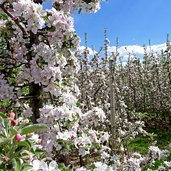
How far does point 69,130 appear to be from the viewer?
3.63 m

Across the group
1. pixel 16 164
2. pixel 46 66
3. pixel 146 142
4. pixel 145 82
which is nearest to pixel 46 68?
pixel 46 66

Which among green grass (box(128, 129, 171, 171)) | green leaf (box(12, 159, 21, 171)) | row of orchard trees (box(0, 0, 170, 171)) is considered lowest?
green grass (box(128, 129, 171, 171))

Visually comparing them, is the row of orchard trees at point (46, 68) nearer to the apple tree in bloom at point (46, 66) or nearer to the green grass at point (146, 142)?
the apple tree in bloom at point (46, 66)

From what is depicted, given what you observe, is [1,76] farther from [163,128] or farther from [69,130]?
[163,128]

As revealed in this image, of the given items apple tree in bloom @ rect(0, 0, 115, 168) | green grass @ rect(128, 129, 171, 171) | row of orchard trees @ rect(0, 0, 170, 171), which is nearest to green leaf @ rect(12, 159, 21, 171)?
row of orchard trees @ rect(0, 0, 170, 171)

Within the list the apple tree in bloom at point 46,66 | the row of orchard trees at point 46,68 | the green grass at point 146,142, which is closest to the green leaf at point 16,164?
the row of orchard trees at point 46,68

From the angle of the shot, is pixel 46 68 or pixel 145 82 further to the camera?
pixel 145 82

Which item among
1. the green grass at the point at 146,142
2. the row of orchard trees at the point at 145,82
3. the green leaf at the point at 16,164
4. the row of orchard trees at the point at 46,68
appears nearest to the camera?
the green leaf at the point at 16,164

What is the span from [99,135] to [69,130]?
879mm

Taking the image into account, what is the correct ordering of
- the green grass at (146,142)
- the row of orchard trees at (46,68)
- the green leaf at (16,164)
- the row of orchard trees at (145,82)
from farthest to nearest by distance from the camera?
the row of orchard trees at (145,82) → the green grass at (146,142) → the row of orchard trees at (46,68) → the green leaf at (16,164)

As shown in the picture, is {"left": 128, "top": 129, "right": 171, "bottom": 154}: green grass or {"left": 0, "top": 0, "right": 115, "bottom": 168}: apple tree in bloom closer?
{"left": 0, "top": 0, "right": 115, "bottom": 168}: apple tree in bloom

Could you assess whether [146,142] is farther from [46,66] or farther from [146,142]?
[46,66]

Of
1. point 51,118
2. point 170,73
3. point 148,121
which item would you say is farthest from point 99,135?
point 148,121

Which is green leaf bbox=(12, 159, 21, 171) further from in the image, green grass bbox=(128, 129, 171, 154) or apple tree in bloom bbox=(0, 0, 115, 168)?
green grass bbox=(128, 129, 171, 154)
